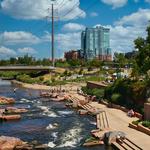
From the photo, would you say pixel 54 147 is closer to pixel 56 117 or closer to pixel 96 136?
pixel 96 136

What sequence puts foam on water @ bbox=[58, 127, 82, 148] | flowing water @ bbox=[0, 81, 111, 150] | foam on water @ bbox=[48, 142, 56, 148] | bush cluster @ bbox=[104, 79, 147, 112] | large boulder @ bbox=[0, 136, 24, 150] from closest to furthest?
large boulder @ bbox=[0, 136, 24, 150]
foam on water @ bbox=[48, 142, 56, 148]
foam on water @ bbox=[58, 127, 82, 148]
flowing water @ bbox=[0, 81, 111, 150]
bush cluster @ bbox=[104, 79, 147, 112]

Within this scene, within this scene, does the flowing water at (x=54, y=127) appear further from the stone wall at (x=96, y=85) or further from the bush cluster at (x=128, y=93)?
the stone wall at (x=96, y=85)

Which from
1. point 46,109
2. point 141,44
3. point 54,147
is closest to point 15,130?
point 54,147

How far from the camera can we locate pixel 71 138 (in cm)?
4438

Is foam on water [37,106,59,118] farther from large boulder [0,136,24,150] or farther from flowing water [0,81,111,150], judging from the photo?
large boulder [0,136,24,150]

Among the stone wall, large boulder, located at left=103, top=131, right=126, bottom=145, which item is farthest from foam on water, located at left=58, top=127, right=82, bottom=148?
the stone wall

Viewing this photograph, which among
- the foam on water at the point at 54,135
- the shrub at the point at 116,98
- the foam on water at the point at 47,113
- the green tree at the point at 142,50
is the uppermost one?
the green tree at the point at 142,50

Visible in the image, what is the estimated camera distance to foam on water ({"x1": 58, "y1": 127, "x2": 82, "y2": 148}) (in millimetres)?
41625

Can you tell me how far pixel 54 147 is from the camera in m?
40.6

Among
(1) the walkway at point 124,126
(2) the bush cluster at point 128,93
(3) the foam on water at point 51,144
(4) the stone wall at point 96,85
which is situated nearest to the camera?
(1) the walkway at point 124,126

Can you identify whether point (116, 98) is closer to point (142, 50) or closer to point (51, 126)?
point (142, 50)

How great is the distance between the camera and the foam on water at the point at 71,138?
137ft

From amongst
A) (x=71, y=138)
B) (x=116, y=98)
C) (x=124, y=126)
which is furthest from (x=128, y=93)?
(x=71, y=138)

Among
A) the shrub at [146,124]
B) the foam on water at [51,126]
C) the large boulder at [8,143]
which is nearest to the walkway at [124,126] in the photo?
the shrub at [146,124]
